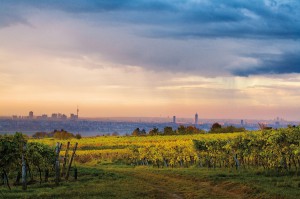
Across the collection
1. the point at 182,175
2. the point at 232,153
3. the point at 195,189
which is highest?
the point at 232,153

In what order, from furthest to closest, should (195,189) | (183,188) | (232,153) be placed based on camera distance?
(232,153) → (183,188) → (195,189)

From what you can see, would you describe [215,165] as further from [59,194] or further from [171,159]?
[59,194]

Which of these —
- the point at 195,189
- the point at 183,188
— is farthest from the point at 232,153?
the point at 195,189

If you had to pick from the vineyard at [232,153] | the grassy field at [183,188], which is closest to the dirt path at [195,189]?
the grassy field at [183,188]

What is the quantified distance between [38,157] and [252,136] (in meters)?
19.1

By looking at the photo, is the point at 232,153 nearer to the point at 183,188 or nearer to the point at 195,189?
the point at 183,188

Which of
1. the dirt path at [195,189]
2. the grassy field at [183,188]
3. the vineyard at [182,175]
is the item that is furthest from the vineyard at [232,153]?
the dirt path at [195,189]

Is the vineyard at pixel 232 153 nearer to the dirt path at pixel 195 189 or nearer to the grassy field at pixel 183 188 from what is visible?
the grassy field at pixel 183 188

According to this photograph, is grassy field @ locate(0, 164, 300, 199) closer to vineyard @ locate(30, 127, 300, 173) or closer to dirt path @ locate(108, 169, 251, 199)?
dirt path @ locate(108, 169, 251, 199)

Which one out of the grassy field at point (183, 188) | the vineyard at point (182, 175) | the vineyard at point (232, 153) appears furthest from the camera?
the vineyard at point (232, 153)

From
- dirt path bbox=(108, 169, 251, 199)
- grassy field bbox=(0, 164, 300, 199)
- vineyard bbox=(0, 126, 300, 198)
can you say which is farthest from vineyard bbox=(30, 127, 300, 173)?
dirt path bbox=(108, 169, 251, 199)

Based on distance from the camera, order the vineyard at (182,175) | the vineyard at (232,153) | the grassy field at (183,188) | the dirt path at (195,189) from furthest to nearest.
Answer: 1. the vineyard at (232,153)
2. the vineyard at (182,175)
3. the dirt path at (195,189)
4. the grassy field at (183,188)

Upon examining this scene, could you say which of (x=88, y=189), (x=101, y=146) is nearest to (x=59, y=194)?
(x=88, y=189)

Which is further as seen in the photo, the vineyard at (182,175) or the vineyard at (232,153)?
the vineyard at (232,153)
